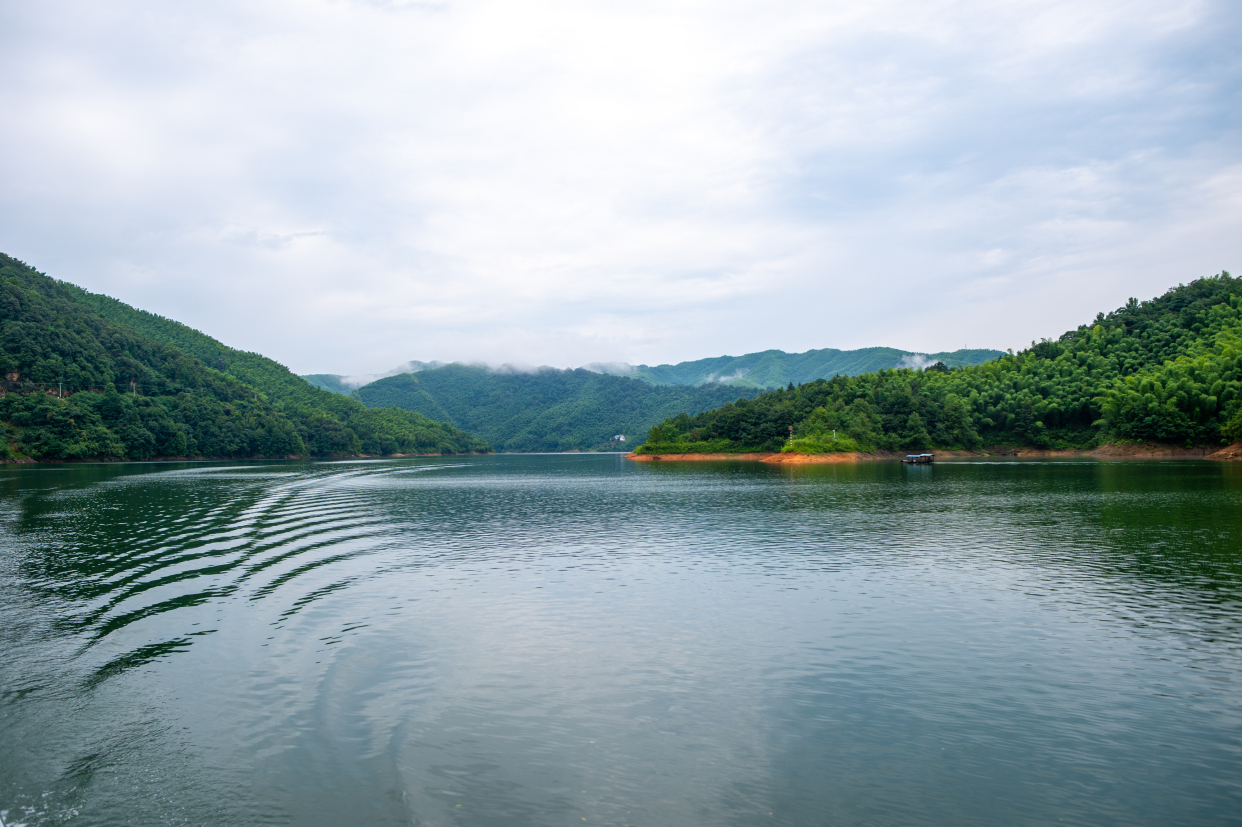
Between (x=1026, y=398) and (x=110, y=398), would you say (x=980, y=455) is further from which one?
(x=110, y=398)

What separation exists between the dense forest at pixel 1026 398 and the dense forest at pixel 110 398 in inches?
3528

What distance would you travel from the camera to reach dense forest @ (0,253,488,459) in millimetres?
112125

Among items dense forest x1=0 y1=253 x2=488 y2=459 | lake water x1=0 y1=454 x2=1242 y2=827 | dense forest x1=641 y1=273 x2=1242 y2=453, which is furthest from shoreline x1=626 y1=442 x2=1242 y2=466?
lake water x1=0 y1=454 x2=1242 y2=827

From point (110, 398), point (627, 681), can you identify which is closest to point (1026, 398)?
point (627, 681)

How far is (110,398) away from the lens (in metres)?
124

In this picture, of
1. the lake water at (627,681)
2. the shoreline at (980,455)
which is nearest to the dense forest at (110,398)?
the shoreline at (980,455)

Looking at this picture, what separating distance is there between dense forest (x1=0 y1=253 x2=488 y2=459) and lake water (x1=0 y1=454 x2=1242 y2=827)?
10773 centimetres

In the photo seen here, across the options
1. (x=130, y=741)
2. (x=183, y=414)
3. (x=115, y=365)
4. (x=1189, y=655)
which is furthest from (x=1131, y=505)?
(x=115, y=365)

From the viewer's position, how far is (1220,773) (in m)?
9.47

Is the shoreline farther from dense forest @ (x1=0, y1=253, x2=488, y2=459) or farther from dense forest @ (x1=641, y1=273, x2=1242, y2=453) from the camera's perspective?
dense forest @ (x1=0, y1=253, x2=488, y2=459)

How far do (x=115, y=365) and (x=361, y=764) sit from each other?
16223cm

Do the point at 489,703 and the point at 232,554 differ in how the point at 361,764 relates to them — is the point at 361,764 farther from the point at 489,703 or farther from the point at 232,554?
the point at 232,554

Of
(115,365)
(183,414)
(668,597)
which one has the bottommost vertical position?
(668,597)

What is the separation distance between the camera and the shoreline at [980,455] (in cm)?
10088
